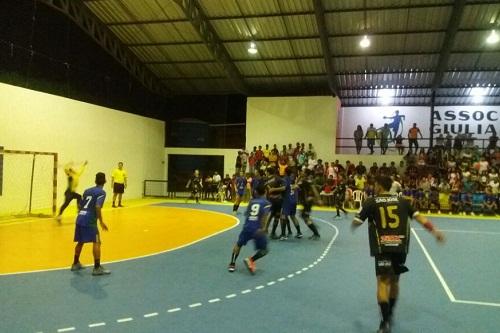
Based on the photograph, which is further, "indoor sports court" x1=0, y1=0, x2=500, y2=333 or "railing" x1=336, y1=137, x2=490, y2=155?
"railing" x1=336, y1=137, x2=490, y2=155

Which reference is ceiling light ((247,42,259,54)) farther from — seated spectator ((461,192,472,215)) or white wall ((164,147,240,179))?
seated spectator ((461,192,472,215))

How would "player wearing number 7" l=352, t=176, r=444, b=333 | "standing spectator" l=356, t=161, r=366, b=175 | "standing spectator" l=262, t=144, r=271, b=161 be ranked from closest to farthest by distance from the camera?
"player wearing number 7" l=352, t=176, r=444, b=333, "standing spectator" l=356, t=161, r=366, b=175, "standing spectator" l=262, t=144, r=271, b=161

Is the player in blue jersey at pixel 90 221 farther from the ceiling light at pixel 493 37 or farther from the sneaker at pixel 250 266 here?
the ceiling light at pixel 493 37

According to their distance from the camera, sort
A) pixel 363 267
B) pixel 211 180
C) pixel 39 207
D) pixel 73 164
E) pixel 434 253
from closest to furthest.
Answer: pixel 363 267, pixel 434 253, pixel 39 207, pixel 73 164, pixel 211 180

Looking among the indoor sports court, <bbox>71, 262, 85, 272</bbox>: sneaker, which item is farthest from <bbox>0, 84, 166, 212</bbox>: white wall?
<bbox>71, 262, 85, 272</bbox>: sneaker

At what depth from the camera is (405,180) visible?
69.5ft

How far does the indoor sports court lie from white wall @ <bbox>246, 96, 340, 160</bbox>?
9 cm

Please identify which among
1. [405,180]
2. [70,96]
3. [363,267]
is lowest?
[363,267]

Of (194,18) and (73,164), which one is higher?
(194,18)

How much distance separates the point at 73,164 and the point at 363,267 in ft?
48.8

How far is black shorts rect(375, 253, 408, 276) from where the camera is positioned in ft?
17.3

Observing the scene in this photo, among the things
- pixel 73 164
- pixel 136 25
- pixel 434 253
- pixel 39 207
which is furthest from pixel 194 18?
pixel 434 253

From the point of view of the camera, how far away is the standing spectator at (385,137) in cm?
2426

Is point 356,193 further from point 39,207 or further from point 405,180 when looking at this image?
point 39,207
